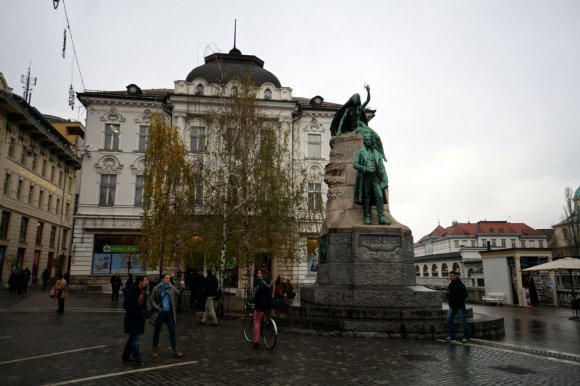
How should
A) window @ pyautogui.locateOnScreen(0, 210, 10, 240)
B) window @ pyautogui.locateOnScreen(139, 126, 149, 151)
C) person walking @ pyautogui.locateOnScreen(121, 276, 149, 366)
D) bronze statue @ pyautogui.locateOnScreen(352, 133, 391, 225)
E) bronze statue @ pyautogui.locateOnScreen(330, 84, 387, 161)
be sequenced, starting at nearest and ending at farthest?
person walking @ pyautogui.locateOnScreen(121, 276, 149, 366) < bronze statue @ pyautogui.locateOnScreen(352, 133, 391, 225) < bronze statue @ pyautogui.locateOnScreen(330, 84, 387, 161) < window @ pyautogui.locateOnScreen(0, 210, 10, 240) < window @ pyautogui.locateOnScreen(139, 126, 149, 151)

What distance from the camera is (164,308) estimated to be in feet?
27.2

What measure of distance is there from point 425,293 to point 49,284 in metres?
36.2

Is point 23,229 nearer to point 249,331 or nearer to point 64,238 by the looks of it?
point 64,238

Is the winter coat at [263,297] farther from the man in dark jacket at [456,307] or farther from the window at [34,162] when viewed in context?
the window at [34,162]

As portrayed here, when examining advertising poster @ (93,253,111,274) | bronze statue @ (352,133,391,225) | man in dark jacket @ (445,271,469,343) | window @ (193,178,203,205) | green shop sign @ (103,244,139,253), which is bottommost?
man in dark jacket @ (445,271,469,343)

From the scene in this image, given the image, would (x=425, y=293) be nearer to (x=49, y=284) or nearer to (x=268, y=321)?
(x=268, y=321)

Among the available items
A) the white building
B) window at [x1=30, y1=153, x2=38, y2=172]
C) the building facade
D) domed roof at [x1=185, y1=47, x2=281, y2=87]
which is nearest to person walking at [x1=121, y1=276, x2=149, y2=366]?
the white building

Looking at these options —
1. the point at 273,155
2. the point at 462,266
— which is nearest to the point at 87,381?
the point at 273,155

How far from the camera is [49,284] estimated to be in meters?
36.2

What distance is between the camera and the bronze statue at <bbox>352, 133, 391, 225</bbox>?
12336 millimetres

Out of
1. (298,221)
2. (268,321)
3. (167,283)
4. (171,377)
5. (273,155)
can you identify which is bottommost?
(171,377)

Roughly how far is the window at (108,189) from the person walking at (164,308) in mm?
26855

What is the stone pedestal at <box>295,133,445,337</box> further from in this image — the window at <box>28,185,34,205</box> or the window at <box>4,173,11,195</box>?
the window at <box>28,185,34,205</box>

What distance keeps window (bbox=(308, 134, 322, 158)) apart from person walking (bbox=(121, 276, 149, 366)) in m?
29.0
